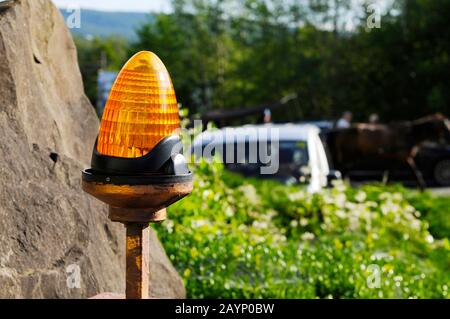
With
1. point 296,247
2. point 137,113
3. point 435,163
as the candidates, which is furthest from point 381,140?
point 137,113

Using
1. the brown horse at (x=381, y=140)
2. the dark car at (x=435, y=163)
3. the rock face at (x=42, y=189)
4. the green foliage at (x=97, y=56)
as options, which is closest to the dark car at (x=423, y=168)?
the dark car at (x=435, y=163)

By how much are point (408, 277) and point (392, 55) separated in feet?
96.4

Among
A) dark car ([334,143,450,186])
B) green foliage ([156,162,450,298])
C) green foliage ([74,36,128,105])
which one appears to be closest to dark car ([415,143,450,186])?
dark car ([334,143,450,186])

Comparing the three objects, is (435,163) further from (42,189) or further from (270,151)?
(42,189)

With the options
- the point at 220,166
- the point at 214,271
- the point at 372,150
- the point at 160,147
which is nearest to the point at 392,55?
the point at 372,150

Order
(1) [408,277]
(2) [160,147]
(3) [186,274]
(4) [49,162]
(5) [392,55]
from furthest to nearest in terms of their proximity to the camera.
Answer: (5) [392,55]
(1) [408,277]
(3) [186,274]
(4) [49,162]
(2) [160,147]

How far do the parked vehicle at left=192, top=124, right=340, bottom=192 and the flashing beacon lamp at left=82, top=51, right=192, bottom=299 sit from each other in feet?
24.6

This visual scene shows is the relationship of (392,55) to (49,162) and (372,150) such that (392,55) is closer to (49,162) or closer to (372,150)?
(372,150)

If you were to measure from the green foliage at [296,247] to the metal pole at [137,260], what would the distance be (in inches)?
94.0

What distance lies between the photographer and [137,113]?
82.0 inches

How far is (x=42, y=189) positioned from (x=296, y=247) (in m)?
2.76

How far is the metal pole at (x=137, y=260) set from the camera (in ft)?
7.13

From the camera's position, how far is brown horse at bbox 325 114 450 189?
1781 cm

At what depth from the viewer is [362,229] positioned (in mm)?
6930
